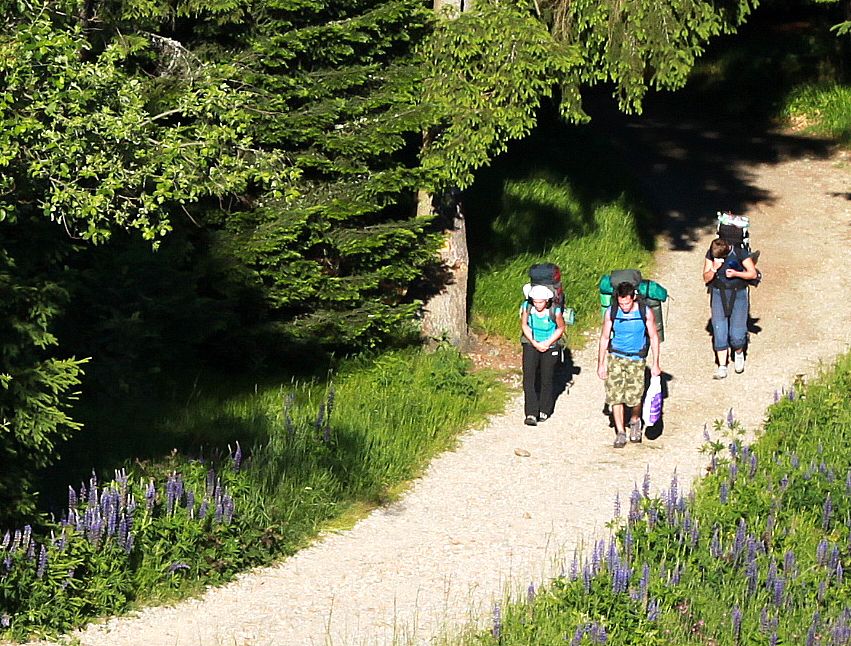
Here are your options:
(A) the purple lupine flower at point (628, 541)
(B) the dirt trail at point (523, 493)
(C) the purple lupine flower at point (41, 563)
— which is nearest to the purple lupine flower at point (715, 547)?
(A) the purple lupine flower at point (628, 541)

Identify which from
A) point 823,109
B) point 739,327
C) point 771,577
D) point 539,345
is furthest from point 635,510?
point 823,109

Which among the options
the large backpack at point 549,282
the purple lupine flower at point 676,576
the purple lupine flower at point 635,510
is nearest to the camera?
the purple lupine flower at point 676,576

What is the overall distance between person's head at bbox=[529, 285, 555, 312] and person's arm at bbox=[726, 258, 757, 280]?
2.08 metres

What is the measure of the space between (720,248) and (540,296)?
208cm

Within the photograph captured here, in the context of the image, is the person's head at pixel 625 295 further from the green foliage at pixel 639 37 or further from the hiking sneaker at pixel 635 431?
the green foliage at pixel 639 37

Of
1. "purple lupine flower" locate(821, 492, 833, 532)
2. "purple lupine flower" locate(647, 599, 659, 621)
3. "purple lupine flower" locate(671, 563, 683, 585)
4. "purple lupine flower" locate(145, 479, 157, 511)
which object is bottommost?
"purple lupine flower" locate(647, 599, 659, 621)

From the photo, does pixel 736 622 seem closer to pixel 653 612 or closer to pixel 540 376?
pixel 653 612

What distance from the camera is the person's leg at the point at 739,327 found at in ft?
43.7

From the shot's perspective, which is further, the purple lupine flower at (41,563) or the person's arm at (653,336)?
the person's arm at (653,336)

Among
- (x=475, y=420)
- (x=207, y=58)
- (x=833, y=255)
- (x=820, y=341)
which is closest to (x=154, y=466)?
(x=475, y=420)

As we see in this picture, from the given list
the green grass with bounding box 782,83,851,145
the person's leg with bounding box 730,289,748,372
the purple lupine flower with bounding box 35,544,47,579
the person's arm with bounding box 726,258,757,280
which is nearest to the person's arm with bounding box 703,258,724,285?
the person's arm with bounding box 726,258,757,280

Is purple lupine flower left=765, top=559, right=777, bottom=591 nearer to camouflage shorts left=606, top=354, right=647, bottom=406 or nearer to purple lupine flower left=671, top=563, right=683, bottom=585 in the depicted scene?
purple lupine flower left=671, top=563, right=683, bottom=585

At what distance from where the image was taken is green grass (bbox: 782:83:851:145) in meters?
22.0

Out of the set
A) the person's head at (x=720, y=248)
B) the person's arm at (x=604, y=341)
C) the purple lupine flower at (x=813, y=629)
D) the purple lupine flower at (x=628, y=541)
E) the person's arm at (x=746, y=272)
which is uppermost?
the person's head at (x=720, y=248)
